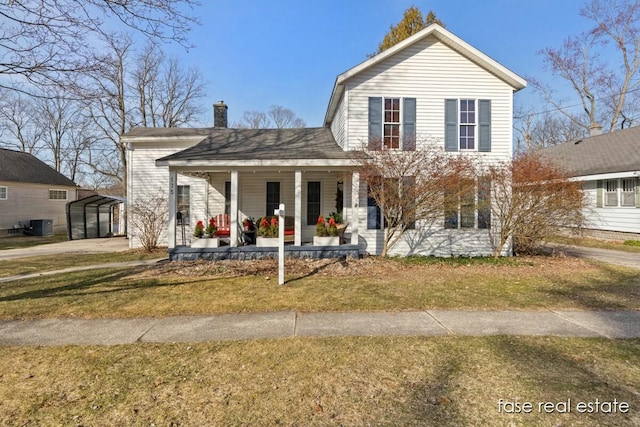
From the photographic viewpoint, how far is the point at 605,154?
55.7 feet

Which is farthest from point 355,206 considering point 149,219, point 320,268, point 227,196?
point 149,219

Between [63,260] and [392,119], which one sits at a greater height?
[392,119]

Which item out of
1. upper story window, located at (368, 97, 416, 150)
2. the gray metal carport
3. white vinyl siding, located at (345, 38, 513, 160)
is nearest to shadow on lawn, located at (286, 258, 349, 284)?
white vinyl siding, located at (345, 38, 513, 160)

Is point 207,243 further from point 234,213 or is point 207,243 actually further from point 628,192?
point 628,192

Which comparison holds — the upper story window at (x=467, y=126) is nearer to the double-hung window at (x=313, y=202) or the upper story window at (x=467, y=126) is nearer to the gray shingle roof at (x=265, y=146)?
the gray shingle roof at (x=265, y=146)

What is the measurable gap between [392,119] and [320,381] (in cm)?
952

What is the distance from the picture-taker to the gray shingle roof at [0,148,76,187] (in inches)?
851

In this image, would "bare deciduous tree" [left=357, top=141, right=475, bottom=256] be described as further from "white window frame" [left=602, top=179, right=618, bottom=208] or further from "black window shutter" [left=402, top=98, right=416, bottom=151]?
"white window frame" [left=602, top=179, right=618, bottom=208]

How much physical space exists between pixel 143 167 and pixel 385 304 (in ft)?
40.1

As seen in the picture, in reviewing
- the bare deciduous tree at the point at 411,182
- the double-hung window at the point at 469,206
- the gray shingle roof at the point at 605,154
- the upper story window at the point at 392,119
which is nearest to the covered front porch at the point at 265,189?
the bare deciduous tree at the point at 411,182

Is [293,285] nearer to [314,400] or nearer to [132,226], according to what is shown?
[314,400]

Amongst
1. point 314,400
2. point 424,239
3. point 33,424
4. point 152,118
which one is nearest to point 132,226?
point 424,239

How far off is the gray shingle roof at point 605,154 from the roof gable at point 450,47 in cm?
444

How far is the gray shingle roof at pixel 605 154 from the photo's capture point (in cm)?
1483
